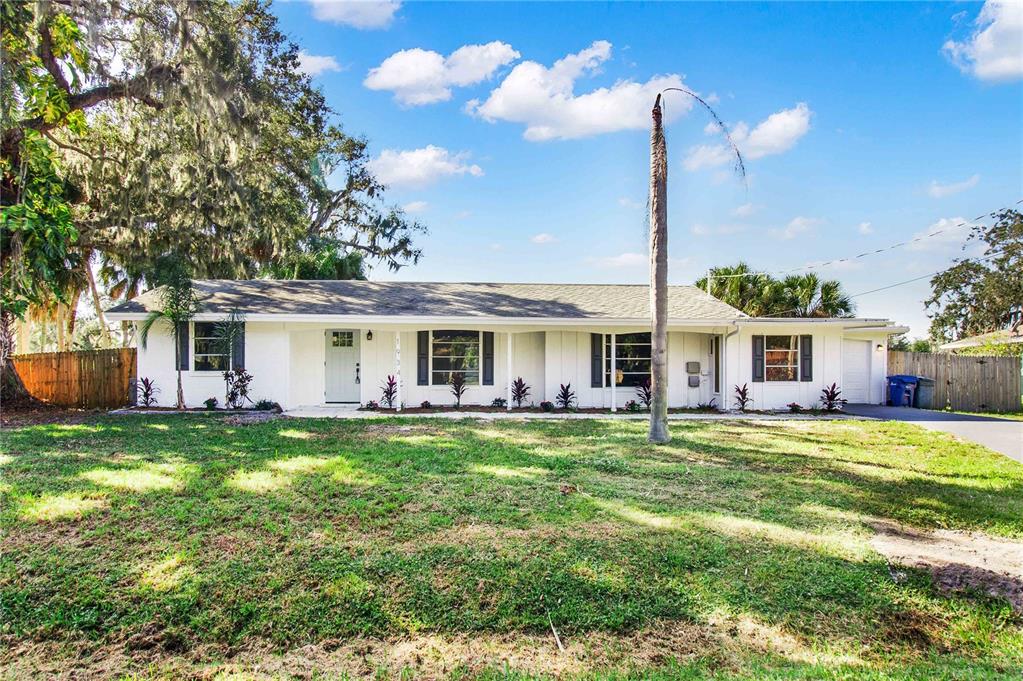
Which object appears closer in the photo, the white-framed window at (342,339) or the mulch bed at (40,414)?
the mulch bed at (40,414)

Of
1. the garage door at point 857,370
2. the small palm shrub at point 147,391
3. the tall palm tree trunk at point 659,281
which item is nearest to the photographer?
the tall palm tree trunk at point 659,281

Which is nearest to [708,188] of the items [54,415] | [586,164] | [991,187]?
[586,164]

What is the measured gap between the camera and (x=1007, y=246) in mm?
19062

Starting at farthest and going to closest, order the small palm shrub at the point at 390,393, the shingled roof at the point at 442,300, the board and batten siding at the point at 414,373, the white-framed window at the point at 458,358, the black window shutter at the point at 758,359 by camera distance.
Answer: the black window shutter at the point at 758,359
the white-framed window at the point at 458,358
the board and batten siding at the point at 414,373
the small palm shrub at the point at 390,393
the shingled roof at the point at 442,300

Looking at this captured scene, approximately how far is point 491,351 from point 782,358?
7.55m

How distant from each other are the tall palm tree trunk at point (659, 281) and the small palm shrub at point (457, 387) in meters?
5.63

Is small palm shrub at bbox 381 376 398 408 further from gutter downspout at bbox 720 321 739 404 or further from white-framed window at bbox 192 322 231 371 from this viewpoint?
gutter downspout at bbox 720 321 739 404

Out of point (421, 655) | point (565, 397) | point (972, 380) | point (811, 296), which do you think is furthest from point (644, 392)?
point (421, 655)

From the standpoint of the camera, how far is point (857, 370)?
15.8 m

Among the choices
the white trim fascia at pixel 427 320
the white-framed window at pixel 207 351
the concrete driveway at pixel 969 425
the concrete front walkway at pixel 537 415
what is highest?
the white trim fascia at pixel 427 320

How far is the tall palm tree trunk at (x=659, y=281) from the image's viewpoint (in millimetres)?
8477

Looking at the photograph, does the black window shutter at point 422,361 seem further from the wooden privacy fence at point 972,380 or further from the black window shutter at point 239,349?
the wooden privacy fence at point 972,380

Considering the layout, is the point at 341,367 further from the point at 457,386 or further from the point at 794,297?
the point at 794,297

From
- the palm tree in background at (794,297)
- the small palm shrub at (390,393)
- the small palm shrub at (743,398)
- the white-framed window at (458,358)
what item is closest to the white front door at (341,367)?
the small palm shrub at (390,393)
